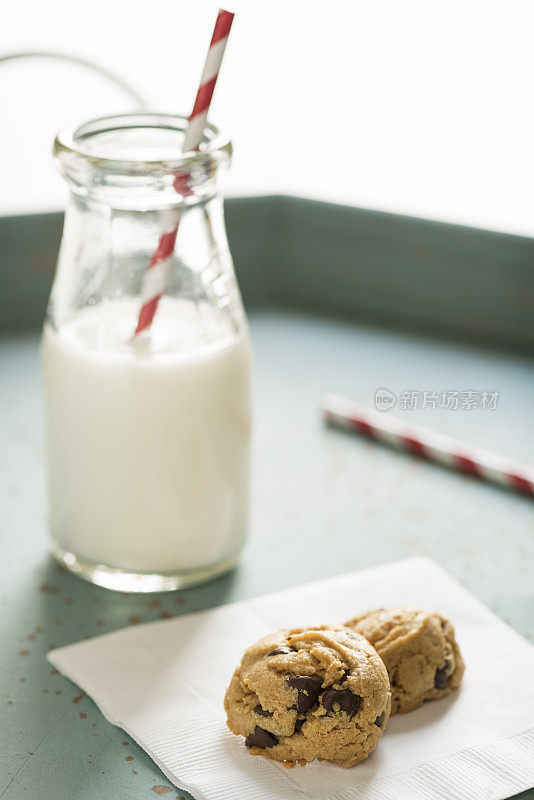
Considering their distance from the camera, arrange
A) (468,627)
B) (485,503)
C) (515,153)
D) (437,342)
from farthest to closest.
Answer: (515,153)
(437,342)
(485,503)
(468,627)

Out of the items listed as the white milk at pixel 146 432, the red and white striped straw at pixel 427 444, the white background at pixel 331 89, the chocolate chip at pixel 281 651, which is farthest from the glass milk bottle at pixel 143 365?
the white background at pixel 331 89

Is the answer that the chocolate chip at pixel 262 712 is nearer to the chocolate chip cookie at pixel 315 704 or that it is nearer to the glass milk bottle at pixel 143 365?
the chocolate chip cookie at pixel 315 704

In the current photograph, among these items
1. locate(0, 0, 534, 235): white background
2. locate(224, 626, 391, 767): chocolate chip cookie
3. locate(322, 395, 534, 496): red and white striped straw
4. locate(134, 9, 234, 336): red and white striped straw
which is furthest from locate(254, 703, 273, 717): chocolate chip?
locate(0, 0, 534, 235): white background

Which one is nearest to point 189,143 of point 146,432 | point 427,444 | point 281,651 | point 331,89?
point 146,432

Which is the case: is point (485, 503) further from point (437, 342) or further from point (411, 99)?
point (411, 99)

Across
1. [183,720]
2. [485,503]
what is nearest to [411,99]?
[485,503]

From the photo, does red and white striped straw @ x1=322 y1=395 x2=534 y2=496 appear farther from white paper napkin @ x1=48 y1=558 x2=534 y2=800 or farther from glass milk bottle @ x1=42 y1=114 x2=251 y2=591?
glass milk bottle @ x1=42 y1=114 x2=251 y2=591
